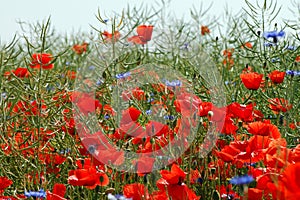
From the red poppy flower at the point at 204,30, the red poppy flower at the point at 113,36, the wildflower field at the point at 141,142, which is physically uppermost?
the red poppy flower at the point at 204,30

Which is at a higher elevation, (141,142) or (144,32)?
(144,32)

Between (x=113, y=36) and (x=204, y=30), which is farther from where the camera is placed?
(x=204, y=30)

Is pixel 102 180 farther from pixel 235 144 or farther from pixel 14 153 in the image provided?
pixel 14 153

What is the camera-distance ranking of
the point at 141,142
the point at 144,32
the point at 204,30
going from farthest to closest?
the point at 204,30 → the point at 144,32 → the point at 141,142

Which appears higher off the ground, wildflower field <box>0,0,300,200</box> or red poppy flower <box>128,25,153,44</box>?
red poppy flower <box>128,25,153,44</box>

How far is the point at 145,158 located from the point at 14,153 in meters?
0.53

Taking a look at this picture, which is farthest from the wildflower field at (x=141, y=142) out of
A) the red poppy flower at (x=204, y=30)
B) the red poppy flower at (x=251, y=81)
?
the red poppy flower at (x=204, y=30)

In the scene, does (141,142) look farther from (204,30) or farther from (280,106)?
(204,30)

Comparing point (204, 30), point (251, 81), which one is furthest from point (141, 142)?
point (204, 30)

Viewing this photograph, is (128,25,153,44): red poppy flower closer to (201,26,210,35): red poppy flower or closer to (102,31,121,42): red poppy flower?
(102,31,121,42): red poppy flower

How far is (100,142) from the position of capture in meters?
1.80

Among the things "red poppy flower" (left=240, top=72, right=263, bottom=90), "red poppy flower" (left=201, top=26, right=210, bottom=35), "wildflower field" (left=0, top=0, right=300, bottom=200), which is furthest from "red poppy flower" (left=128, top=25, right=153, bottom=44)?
"red poppy flower" (left=201, top=26, right=210, bottom=35)

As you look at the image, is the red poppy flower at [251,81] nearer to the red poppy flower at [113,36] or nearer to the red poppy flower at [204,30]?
the red poppy flower at [113,36]

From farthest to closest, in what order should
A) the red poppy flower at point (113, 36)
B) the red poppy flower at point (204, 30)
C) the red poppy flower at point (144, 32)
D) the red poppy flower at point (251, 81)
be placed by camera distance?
the red poppy flower at point (204, 30), the red poppy flower at point (144, 32), the red poppy flower at point (113, 36), the red poppy flower at point (251, 81)
